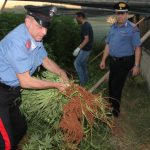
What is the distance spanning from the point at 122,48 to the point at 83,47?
11.6 ft

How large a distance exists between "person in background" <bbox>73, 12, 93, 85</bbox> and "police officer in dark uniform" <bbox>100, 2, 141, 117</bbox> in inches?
121

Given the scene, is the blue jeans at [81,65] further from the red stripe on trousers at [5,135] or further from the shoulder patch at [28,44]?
the shoulder patch at [28,44]

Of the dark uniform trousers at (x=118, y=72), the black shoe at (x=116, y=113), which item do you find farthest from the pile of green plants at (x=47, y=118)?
the black shoe at (x=116, y=113)

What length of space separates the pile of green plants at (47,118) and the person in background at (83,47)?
16.2 feet

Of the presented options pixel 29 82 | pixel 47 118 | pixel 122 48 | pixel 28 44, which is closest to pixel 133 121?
pixel 122 48

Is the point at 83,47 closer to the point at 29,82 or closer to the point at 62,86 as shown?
the point at 62,86

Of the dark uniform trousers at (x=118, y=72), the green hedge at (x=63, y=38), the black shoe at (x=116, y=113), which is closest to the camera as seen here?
the dark uniform trousers at (x=118, y=72)

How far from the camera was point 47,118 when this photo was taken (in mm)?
5832

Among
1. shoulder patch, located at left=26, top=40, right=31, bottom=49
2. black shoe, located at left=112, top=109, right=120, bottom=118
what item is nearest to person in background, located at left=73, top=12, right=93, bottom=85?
black shoe, located at left=112, top=109, right=120, bottom=118

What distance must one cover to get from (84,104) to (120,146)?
6.50 feet

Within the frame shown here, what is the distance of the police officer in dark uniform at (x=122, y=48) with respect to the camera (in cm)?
783

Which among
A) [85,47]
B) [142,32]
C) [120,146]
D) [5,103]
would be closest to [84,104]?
[5,103]

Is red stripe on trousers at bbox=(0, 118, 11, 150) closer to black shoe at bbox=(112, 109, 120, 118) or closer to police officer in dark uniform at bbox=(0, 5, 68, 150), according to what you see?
police officer in dark uniform at bbox=(0, 5, 68, 150)

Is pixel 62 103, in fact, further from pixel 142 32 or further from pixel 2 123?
pixel 142 32
